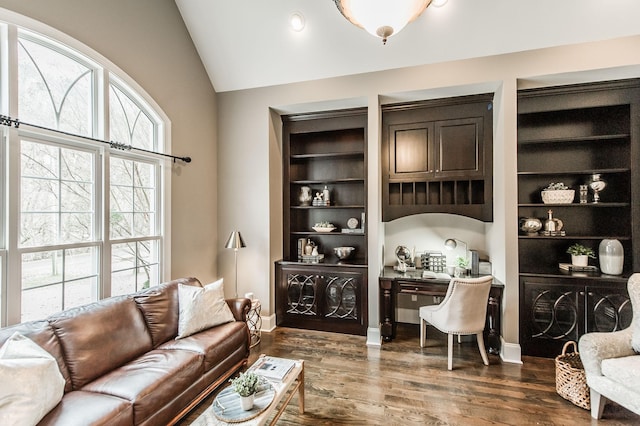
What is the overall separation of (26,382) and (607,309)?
463 centimetres

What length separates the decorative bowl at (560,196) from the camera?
3204 mm

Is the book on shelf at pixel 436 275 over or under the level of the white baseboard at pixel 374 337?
over

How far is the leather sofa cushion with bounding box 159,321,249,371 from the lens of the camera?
238cm

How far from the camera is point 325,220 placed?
Result: 439 centimetres

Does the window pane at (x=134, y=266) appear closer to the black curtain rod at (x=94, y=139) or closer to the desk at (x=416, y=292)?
the black curtain rod at (x=94, y=139)

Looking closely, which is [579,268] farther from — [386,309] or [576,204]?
[386,309]

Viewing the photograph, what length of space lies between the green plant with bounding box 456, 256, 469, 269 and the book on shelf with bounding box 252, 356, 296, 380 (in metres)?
2.47

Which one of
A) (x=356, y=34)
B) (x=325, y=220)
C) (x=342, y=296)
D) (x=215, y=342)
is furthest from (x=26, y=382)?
(x=356, y=34)

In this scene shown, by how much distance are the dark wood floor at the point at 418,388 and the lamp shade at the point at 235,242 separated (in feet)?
3.98

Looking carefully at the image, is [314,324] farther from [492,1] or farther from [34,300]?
[492,1]

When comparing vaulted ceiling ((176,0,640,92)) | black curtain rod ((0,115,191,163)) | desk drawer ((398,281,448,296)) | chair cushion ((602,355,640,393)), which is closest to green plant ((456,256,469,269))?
desk drawer ((398,281,448,296))

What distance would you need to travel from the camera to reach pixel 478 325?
2.93m

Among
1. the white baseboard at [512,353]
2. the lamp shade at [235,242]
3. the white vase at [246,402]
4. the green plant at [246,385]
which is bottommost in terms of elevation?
the white baseboard at [512,353]

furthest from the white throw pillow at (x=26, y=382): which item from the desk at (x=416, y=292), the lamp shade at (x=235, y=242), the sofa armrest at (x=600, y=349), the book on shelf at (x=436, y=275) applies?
the sofa armrest at (x=600, y=349)
